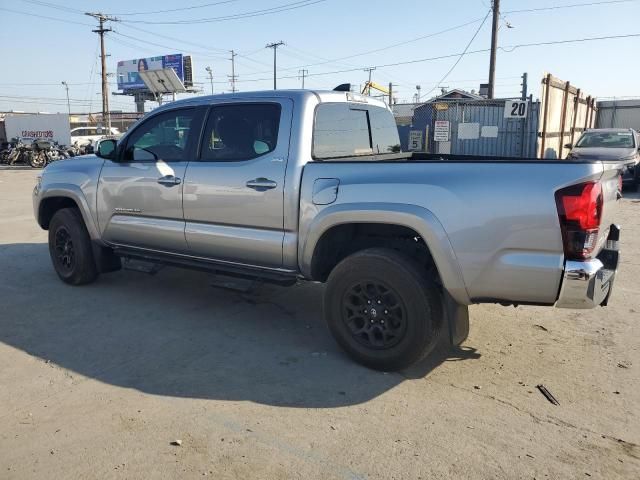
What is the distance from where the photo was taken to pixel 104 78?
125 ft

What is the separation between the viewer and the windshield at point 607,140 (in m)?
15.4

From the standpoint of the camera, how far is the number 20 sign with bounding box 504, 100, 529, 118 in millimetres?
15944

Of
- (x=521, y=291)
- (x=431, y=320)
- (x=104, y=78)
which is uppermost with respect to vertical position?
(x=104, y=78)

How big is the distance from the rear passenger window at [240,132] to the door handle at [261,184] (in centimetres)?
23

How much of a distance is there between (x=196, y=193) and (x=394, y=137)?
2.19m

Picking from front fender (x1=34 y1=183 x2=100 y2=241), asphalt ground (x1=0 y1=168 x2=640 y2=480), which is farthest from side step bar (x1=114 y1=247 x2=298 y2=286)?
front fender (x1=34 y1=183 x2=100 y2=241)

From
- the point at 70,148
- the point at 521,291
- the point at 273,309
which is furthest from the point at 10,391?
the point at 70,148

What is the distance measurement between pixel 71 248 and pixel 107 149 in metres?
1.26

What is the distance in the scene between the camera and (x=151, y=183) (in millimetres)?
5023

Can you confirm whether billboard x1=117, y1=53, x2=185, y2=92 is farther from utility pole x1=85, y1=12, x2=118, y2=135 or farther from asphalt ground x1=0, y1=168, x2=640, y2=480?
asphalt ground x1=0, y1=168, x2=640, y2=480

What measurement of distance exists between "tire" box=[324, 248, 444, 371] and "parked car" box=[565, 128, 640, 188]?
12.1 metres

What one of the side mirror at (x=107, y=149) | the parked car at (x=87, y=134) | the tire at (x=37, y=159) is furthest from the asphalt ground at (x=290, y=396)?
the parked car at (x=87, y=134)

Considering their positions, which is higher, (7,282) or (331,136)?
(331,136)

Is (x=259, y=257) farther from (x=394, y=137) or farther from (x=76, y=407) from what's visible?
(x=394, y=137)
